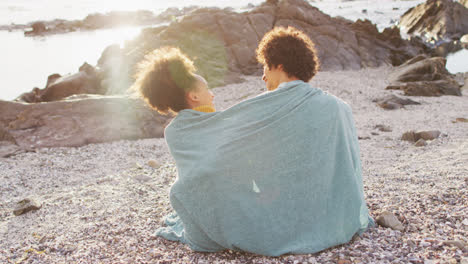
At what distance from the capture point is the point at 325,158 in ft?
9.52

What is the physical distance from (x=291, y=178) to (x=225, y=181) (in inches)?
19.6

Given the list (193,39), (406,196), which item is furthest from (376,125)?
(193,39)

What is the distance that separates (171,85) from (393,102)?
887 cm

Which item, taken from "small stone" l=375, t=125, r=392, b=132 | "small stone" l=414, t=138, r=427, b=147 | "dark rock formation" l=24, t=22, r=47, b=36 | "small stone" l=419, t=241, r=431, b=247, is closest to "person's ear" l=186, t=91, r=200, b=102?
"small stone" l=419, t=241, r=431, b=247

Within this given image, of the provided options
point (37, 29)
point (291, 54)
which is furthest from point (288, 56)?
point (37, 29)

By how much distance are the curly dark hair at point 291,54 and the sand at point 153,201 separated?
140 cm

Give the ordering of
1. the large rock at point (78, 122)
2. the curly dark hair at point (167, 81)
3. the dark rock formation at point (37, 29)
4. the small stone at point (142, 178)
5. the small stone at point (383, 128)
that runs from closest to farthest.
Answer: the curly dark hair at point (167, 81) < the small stone at point (142, 178) < the large rock at point (78, 122) < the small stone at point (383, 128) < the dark rock formation at point (37, 29)

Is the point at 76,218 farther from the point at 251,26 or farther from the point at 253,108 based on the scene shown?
the point at 251,26

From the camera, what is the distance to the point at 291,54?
2.96m

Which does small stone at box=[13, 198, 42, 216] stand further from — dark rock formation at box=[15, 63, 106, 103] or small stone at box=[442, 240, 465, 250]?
dark rock formation at box=[15, 63, 106, 103]

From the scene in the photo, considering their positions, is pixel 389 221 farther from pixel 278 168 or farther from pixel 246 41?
pixel 246 41

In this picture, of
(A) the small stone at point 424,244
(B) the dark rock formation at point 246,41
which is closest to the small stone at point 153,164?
(A) the small stone at point 424,244

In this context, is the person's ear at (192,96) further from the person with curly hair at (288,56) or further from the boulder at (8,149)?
the boulder at (8,149)

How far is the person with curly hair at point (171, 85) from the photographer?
10.3 ft
